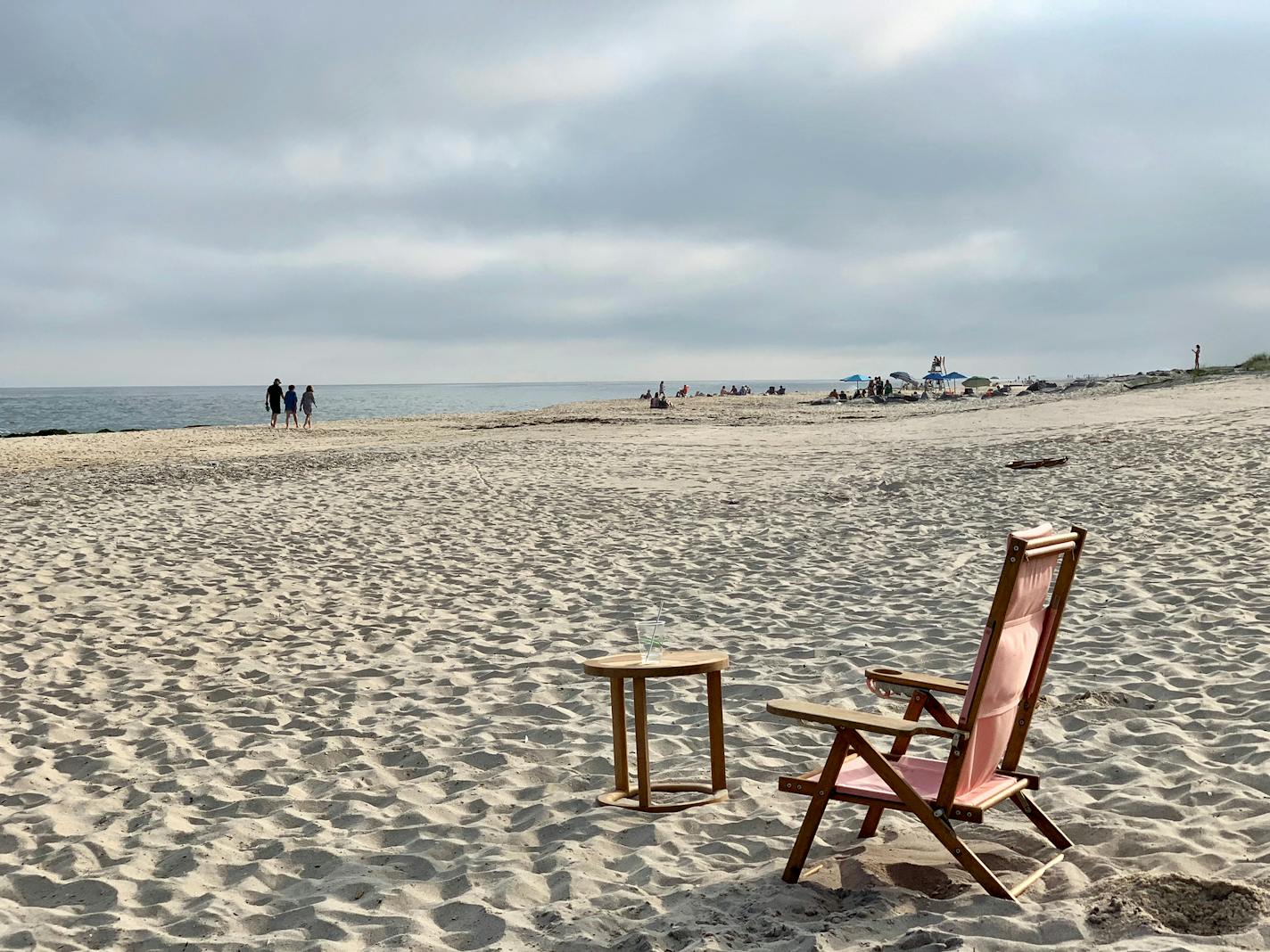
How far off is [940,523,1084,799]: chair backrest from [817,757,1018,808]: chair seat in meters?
0.04

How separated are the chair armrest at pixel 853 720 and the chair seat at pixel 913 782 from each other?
213mm

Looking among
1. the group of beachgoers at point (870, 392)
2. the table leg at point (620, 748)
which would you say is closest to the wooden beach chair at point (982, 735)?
the table leg at point (620, 748)

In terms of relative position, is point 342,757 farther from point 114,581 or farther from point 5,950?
point 114,581

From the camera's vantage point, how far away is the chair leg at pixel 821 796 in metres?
3.59

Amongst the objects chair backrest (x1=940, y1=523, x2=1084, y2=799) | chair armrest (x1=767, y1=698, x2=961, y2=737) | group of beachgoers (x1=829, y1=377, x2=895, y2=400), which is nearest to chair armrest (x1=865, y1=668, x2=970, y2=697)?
chair backrest (x1=940, y1=523, x2=1084, y2=799)

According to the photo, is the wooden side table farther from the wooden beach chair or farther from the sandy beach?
the wooden beach chair

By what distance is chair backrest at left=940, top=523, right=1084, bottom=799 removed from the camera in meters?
3.41

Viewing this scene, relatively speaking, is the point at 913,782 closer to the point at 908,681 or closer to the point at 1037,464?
the point at 908,681

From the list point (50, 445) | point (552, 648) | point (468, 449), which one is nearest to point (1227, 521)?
point (552, 648)

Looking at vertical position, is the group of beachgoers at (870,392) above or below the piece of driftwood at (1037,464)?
above

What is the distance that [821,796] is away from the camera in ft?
12.0

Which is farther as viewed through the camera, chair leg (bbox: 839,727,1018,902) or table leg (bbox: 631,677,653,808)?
table leg (bbox: 631,677,653,808)

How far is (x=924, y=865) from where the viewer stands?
390 cm

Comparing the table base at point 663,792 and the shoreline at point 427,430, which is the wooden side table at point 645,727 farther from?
the shoreline at point 427,430
